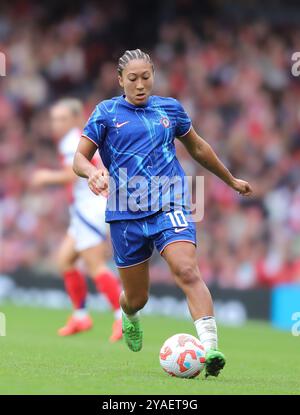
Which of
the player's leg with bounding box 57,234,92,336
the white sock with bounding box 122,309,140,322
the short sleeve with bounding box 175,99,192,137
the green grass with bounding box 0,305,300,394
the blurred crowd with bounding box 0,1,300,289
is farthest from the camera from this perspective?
the blurred crowd with bounding box 0,1,300,289

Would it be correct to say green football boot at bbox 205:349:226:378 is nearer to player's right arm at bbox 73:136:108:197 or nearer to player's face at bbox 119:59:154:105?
player's right arm at bbox 73:136:108:197

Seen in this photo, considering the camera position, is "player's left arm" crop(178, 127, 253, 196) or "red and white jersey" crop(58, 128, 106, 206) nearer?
"player's left arm" crop(178, 127, 253, 196)

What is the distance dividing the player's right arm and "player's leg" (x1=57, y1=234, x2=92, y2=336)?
14.0 ft

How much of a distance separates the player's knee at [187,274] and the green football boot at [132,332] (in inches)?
50.1

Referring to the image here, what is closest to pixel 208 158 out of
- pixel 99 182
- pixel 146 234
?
pixel 146 234

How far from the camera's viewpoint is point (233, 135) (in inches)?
723

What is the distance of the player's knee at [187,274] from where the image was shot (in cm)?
756

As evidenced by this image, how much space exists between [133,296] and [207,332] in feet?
3.24

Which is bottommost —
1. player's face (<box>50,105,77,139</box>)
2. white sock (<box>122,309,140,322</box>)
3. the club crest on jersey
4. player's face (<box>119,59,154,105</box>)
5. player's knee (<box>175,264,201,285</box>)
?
white sock (<box>122,309,140,322</box>)

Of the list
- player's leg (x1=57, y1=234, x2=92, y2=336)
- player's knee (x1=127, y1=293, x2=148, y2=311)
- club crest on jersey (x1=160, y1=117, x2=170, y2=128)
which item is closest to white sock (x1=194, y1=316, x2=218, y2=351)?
player's knee (x1=127, y1=293, x2=148, y2=311)

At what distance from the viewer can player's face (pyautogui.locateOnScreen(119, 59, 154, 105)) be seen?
7855 millimetres

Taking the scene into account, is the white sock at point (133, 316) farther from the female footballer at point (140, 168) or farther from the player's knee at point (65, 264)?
the player's knee at point (65, 264)
